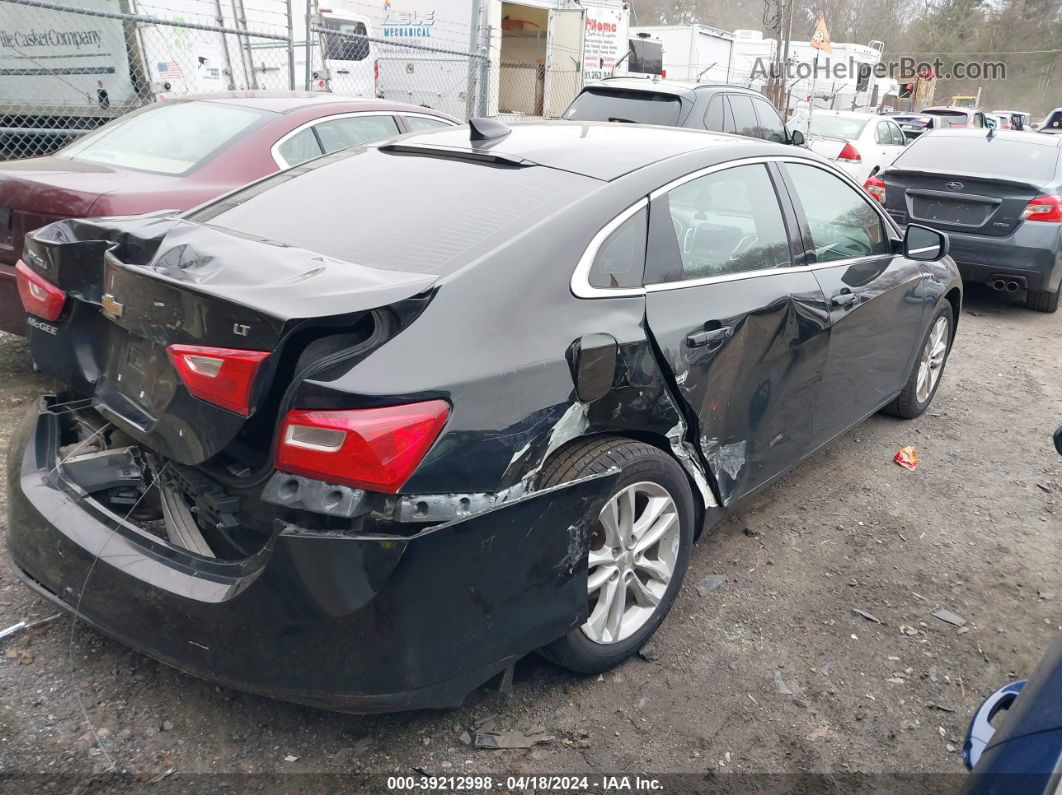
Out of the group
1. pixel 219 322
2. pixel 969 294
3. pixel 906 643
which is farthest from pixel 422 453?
pixel 969 294

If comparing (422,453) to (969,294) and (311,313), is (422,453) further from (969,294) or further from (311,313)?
(969,294)

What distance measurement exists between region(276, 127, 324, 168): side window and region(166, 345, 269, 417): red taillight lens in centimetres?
333

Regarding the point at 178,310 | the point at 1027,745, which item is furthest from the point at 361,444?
the point at 1027,745

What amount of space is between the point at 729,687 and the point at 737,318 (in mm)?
1240

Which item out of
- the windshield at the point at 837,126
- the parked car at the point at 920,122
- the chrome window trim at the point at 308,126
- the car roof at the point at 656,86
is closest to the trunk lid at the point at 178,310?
the chrome window trim at the point at 308,126

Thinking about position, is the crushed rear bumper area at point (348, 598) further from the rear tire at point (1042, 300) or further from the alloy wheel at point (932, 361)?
the rear tire at point (1042, 300)

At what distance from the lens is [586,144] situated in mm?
3053

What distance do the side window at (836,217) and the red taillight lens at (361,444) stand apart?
225 cm

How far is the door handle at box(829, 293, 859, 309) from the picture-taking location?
353cm

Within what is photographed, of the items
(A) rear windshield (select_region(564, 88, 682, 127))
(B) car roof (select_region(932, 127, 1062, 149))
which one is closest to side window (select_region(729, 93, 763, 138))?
(A) rear windshield (select_region(564, 88, 682, 127))

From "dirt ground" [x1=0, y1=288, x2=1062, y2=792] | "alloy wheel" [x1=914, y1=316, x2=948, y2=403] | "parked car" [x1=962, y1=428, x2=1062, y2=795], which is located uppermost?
"parked car" [x1=962, y1=428, x2=1062, y2=795]

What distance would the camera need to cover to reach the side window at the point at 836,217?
3594 mm

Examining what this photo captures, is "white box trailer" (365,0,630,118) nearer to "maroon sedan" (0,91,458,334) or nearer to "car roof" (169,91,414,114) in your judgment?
"car roof" (169,91,414,114)

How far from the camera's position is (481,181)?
110 inches
